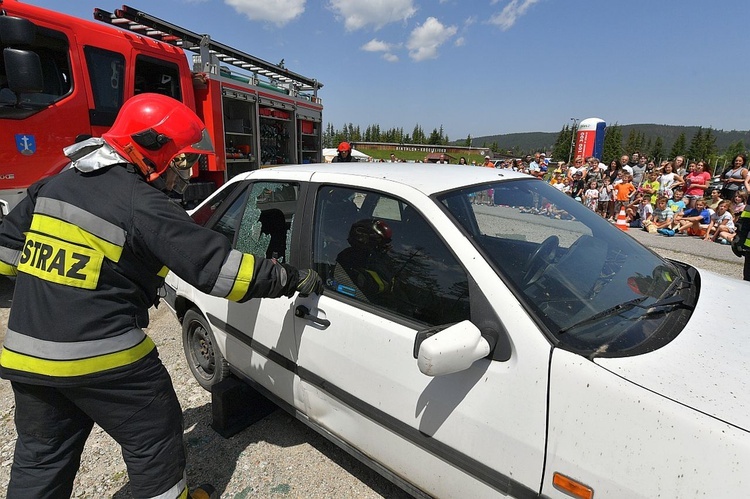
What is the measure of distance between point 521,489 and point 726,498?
1.78ft

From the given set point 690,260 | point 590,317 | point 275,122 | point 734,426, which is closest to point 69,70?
point 275,122

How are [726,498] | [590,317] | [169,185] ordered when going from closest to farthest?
[726,498]
[590,317]
[169,185]

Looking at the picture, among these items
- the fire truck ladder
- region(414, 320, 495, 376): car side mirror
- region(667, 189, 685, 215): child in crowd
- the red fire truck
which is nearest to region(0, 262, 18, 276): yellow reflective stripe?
region(414, 320, 495, 376): car side mirror

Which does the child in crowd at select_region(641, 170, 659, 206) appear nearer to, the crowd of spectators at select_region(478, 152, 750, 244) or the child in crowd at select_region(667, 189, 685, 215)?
the crowd of spectators at select_region(478, 152, 750, 244)

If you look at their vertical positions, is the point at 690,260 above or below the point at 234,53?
below

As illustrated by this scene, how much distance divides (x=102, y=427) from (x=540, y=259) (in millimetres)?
1815

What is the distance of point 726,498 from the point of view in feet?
3.42

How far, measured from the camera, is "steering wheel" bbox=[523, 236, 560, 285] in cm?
159

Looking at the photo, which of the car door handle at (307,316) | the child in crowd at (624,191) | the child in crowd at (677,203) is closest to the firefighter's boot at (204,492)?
the car door handle at (307,316)

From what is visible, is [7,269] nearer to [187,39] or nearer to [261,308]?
[261,308]

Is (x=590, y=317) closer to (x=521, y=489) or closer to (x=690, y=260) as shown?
(x=521, y=489)

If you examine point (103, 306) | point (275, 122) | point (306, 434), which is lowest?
point (306, 434)

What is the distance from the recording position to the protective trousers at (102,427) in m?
1.58

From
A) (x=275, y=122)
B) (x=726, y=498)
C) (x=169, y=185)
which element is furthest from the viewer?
(x=275, y=122)
